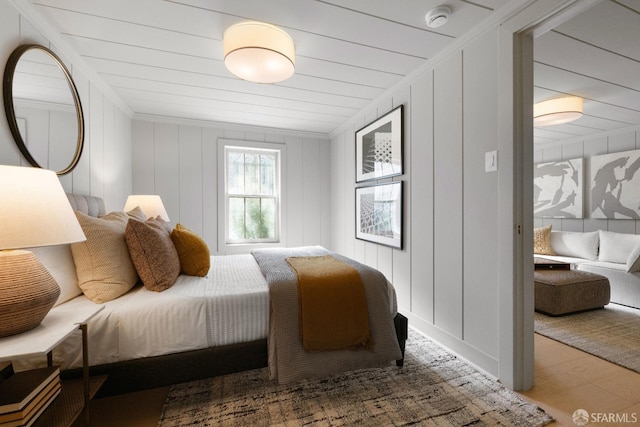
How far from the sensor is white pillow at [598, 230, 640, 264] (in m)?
3.37

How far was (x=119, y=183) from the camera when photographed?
3.16m

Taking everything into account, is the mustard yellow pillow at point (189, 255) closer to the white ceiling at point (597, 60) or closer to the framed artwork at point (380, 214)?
the framed artwork at point (380, 214)

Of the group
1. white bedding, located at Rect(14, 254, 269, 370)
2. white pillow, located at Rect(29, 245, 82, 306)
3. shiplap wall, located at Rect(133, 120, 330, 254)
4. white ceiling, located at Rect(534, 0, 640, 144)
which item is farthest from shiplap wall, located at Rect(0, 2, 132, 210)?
white ceiling, located at Rect(534, 0, 640, 144)

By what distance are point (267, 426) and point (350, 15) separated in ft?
7.81

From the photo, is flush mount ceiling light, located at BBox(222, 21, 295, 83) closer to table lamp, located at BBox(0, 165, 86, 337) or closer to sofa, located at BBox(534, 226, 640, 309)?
table lamp, located at BBox(0, 165, 86, 337)

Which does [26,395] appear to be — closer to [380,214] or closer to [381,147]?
[380,214]

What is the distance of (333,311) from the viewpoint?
169 cm

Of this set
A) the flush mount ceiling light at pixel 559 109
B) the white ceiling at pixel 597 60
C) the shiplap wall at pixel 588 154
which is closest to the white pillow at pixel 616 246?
the shiplap wall at pixel 588 154

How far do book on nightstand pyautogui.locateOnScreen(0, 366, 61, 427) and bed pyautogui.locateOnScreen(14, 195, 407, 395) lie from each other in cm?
21

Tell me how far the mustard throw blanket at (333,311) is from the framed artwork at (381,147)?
4.75ft

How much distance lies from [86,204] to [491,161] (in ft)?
9.65

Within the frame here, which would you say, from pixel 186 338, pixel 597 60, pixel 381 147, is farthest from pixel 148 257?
pixel 597 60

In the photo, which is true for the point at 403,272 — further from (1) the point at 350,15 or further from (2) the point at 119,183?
(2) the point at 119,183

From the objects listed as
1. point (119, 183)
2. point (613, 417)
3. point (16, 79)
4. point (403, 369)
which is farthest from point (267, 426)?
point (119, 183)
